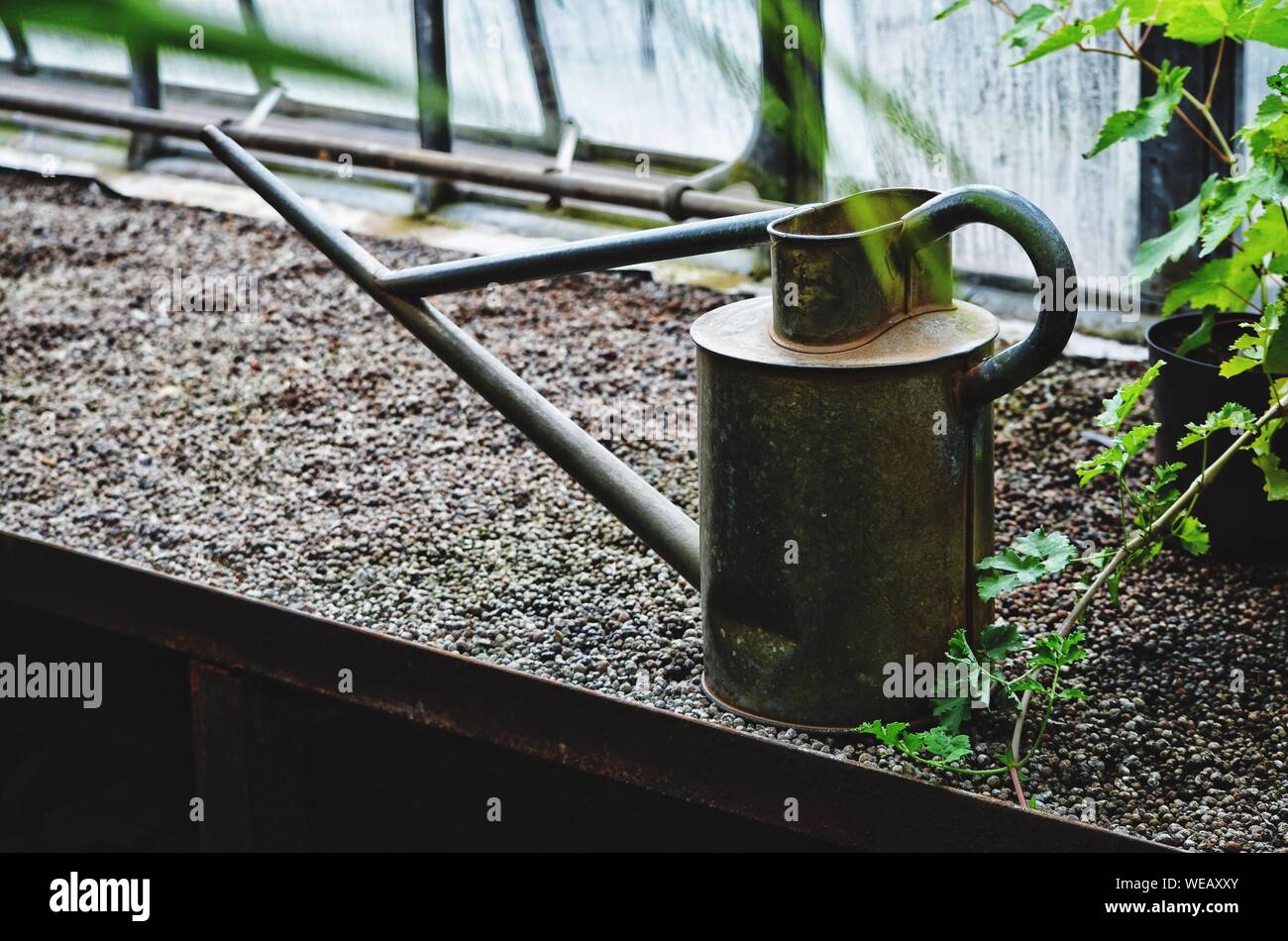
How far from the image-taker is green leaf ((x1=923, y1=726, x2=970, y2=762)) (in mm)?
1474

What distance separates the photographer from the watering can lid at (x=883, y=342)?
1.44 metres

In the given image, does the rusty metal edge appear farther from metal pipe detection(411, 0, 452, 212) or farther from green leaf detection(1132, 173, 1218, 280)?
metal pipe detection(411, 0, 452, 212)

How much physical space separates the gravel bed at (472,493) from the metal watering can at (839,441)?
0.40 feet

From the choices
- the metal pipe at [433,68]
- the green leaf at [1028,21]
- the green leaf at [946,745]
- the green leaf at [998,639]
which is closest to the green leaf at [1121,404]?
the green leaf at [998,639]

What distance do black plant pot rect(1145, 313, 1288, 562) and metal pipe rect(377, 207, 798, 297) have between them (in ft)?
3.11

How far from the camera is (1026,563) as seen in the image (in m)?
1.52

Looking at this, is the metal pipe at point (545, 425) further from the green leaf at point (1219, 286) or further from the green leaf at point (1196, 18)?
the green leaf at point (1196, 18)

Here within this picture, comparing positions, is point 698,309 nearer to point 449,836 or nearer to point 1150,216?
point 1150,216

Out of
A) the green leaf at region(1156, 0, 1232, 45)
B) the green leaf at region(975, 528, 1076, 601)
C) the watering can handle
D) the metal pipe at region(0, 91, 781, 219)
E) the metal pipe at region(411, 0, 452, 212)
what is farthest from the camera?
the metal pipe at region(0, 91, 781, 219)

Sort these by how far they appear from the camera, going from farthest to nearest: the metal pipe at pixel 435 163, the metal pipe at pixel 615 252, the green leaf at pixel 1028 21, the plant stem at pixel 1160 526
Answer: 1. the metal pipe at pixel 435 163
2. the green leaf at pixel 1028 21
3. the plant stem at pixel 1160 526
4. the metal pipe at pixel 615 252

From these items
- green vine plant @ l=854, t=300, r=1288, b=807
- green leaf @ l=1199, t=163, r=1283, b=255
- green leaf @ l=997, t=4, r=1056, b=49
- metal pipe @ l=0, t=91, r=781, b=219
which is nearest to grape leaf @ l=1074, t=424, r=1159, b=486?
green vine plant @ l=854, t=300, r=1288, b=807

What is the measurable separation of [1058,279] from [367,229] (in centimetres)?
315

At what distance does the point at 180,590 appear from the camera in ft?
6.15
